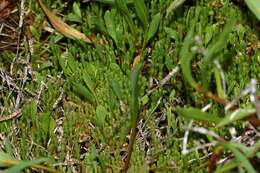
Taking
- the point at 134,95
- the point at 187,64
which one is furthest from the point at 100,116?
the point at 187,64

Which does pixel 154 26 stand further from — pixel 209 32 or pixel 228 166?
pixel 228 166

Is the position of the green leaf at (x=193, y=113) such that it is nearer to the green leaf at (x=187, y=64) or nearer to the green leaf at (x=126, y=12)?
the green leaf at (x=187, y=64)

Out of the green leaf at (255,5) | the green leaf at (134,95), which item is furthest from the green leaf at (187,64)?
the green leaf at (255,5)

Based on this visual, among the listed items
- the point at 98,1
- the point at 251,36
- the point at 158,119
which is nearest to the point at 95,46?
the point at 98,1

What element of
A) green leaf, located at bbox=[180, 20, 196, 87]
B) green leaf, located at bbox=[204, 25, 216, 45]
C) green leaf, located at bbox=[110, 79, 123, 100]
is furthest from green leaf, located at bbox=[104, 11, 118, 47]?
green leaf, located at bbox=[180, 20, 196, 87]

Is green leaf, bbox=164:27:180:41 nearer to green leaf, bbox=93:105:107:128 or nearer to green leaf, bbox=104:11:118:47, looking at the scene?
green leaf, bbox=104:11:118:47

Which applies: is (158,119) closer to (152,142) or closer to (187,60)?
(152,142)
